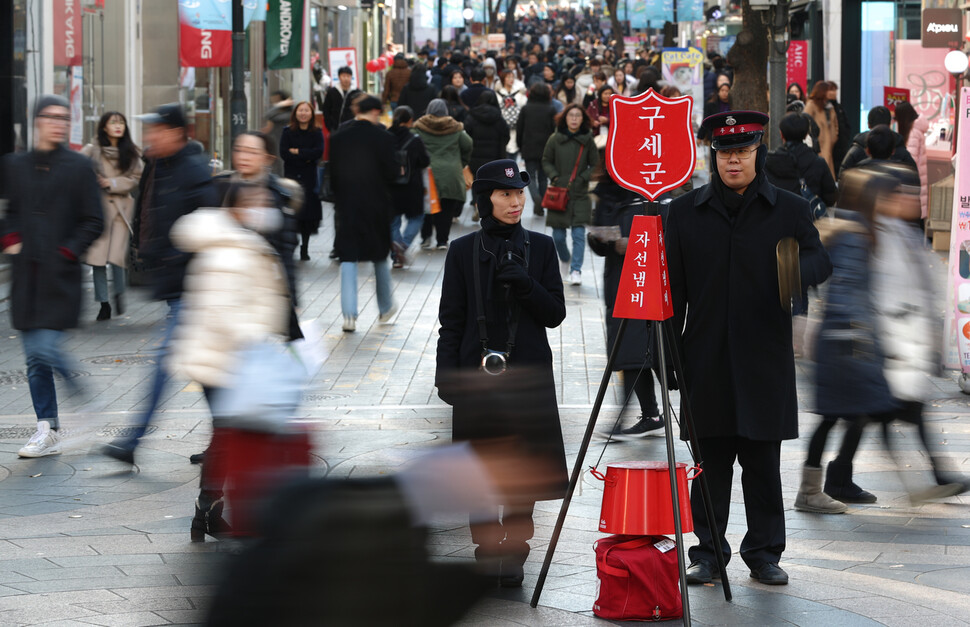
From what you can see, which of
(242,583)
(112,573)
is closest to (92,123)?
(112,573)

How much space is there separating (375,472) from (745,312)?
3073 millimetres

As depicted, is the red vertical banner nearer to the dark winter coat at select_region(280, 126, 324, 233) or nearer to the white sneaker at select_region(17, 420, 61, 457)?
the dark winter coat at select_region(280, 126, 324, 233)

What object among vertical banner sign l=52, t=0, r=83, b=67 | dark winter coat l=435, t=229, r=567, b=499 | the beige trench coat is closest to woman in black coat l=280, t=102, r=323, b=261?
vertical banner sign l=52, t=0, r=83, b=67

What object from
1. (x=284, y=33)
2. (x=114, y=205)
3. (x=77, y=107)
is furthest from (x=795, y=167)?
(x=284, y=33)

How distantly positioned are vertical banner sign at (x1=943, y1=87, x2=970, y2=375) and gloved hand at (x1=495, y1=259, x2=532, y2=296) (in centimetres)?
503

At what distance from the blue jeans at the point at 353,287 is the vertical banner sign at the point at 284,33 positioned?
36.2ft

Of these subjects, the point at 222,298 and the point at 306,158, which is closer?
the point at 222,298

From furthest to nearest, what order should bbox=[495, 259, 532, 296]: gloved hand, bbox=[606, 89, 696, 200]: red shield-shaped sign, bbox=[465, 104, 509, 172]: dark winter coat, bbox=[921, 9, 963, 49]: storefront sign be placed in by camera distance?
bbox=[921, 9, 963, 49]: storefront sign < bbox=[465, 104, 509, 172]: dark winter coat < bbox=[606, 89, 696, 200]: red shield-shaped sign < bbox=[495, 259, 532, 296]: gloved hand

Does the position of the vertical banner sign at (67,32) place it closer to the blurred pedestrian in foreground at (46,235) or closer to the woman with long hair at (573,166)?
the woman with long hair at (573,166)

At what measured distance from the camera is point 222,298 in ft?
16.9

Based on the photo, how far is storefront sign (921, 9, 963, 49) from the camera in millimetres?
19172

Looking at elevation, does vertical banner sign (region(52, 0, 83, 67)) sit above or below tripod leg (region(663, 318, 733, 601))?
above

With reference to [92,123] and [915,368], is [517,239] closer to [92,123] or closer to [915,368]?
[915,368]

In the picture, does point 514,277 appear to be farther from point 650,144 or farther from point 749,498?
point 749,498
